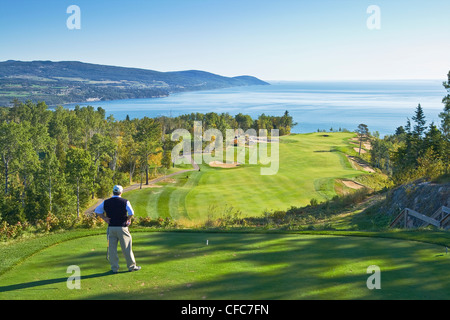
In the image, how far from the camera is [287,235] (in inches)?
457

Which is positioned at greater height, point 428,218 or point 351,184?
point 428,218

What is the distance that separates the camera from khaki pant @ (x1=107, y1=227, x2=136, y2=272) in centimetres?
821

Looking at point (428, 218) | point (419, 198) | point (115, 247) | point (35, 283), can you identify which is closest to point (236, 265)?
point (115, 247)

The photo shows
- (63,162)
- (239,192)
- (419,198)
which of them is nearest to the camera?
(419,198)

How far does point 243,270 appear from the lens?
26.0 feet

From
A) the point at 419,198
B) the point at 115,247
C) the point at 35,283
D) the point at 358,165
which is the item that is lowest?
the point at 358,165

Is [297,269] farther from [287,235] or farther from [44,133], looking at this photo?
[44,133]

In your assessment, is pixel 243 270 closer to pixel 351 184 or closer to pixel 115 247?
pixel 115 247

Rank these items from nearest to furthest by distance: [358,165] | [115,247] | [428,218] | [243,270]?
[243,270], [115,247], [428,218], [358,165]

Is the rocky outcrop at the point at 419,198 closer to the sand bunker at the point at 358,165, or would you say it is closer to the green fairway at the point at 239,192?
the green fairway at the point at 239,192

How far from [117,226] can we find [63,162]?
206 ft

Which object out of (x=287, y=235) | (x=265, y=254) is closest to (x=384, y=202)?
(x=287, y=235)
